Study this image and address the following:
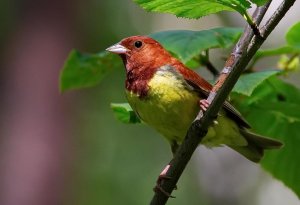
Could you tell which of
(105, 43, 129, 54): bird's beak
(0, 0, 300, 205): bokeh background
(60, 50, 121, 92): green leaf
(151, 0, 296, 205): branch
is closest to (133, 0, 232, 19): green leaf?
(151, 0, 296, 205): branch

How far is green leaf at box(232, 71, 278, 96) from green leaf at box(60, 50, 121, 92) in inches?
27.0

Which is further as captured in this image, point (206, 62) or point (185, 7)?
point (206, 62)

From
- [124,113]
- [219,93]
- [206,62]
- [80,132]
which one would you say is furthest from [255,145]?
[80,132]

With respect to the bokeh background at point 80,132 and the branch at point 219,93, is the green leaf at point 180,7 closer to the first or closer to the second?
the branch at point 219,93

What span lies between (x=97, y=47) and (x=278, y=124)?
8.23 metres

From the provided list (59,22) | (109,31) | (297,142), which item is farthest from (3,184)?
(297,142)

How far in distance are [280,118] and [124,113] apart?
27.1 inches

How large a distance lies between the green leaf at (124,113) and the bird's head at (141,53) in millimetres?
521

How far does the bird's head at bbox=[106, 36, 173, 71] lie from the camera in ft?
11.6

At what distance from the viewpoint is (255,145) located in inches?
139

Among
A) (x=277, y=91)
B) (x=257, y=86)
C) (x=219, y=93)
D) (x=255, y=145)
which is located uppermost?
(x=219, y=93)

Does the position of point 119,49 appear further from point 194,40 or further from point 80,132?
point 80,132

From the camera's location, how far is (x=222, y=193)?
509 inches

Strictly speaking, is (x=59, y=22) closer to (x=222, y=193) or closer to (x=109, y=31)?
(x=109, y=31)
